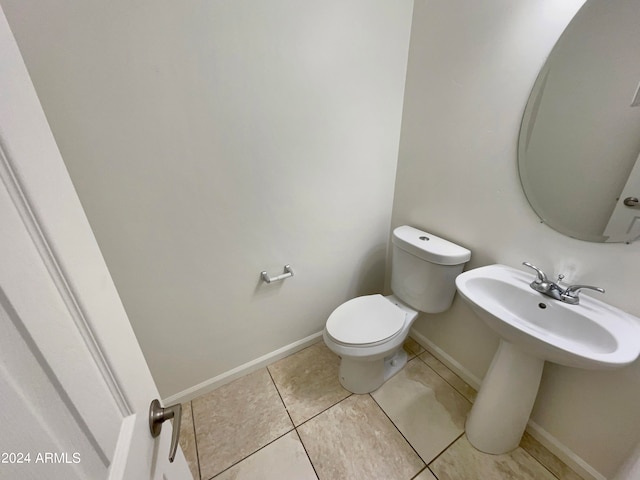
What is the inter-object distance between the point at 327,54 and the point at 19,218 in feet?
4.14

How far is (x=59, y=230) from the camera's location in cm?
34

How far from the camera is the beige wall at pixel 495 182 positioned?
0.94 metres

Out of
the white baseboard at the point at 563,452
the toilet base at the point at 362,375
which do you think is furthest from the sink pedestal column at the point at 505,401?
the toilet base at the point at 362,375

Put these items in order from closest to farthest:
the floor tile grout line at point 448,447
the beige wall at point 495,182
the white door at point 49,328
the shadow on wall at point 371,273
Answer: the white door at point 49,328 < the beige wall at point 495,182 < the floor tile grout line at point 448,447 < the shadow on wall at point 371,273

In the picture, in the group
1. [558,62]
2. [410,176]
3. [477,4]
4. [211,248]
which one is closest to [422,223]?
[410,176]

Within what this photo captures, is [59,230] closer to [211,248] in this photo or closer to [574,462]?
[211,248]

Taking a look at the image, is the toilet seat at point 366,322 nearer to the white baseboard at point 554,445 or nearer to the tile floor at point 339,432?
the tile floor at point 339,432

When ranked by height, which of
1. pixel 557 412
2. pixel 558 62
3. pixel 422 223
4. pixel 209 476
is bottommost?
pixel 209 476

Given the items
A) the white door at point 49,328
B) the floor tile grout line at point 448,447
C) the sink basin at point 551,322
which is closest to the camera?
the white door at point 49,328

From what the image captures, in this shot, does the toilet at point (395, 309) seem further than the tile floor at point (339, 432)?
Yes

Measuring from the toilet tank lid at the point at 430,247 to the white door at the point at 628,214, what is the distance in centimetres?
50

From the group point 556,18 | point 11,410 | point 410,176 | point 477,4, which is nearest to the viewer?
point 11,410

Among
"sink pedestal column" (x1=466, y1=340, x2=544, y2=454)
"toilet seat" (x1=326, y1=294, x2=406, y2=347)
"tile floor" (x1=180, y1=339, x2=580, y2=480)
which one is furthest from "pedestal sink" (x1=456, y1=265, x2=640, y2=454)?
"toilet seat" (x1=326, y1=294, x2=406, y2=347)

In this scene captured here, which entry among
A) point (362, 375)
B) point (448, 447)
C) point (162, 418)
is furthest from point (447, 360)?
point (162, 418)
